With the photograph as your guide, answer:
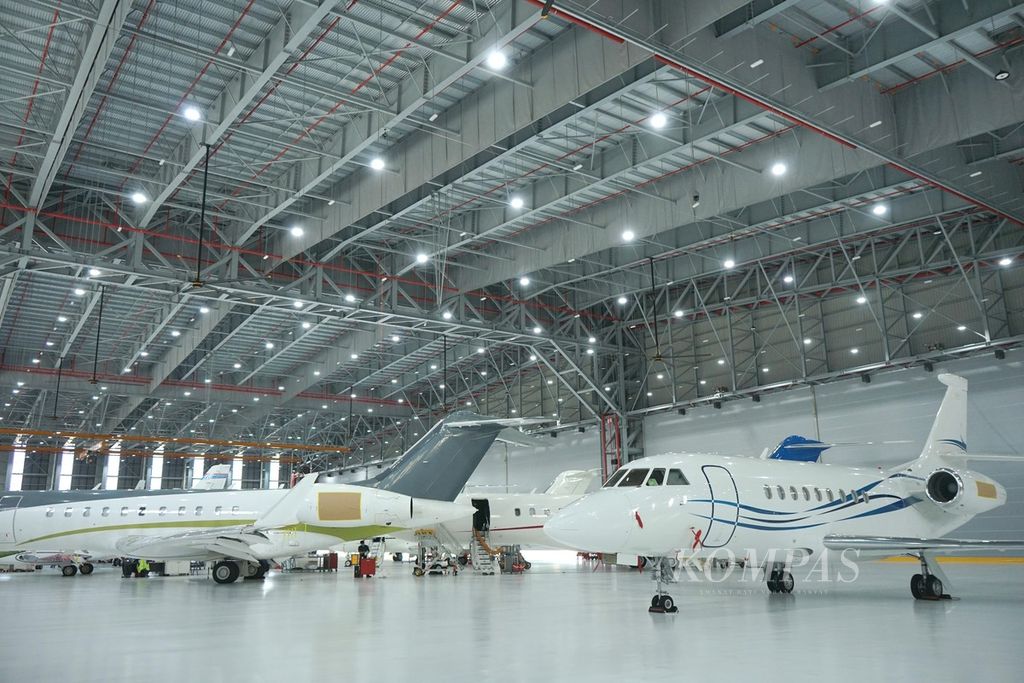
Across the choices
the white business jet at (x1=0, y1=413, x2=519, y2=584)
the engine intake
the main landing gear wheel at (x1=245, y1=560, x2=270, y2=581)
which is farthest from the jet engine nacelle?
the main landing gear wheel at (x1=245, y1=560, x2=270, y2=581)

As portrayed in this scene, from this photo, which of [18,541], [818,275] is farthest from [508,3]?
[18,541]

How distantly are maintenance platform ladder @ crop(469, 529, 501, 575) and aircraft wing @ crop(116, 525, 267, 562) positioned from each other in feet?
28.7

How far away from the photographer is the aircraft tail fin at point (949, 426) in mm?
17781

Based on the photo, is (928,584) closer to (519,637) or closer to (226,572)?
(519,637)

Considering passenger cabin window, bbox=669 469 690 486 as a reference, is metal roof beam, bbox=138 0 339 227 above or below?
above

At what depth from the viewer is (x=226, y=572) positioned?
23125 mm

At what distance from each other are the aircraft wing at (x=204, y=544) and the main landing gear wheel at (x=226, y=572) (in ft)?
1.85

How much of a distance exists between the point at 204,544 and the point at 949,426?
67.9 feet

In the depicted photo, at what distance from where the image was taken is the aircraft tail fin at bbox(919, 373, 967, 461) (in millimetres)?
17781

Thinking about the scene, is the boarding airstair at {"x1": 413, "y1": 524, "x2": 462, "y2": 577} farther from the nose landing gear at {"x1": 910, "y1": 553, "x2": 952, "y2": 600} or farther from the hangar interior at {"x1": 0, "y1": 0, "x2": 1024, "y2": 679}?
the nose landing gear at {"x1": 910, "y1": 553, "x2": 952, "y2": 600}

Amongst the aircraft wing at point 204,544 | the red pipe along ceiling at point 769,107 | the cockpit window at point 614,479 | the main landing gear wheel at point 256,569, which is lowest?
the main landing gear wheel at point 256,569

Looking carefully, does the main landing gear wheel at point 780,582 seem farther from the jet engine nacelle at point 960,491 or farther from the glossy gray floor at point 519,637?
the jet engine nacelle at point 960,491

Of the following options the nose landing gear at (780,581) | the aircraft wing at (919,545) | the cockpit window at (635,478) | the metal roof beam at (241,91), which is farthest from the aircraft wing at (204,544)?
the aircraft wing at (919,545)

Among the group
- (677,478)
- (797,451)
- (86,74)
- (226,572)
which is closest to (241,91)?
(86,74)
